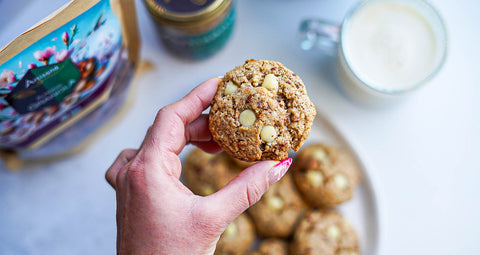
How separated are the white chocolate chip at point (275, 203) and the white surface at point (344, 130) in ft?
0.95

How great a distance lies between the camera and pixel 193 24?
1.00 meters

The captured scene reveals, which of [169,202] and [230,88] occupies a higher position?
[230,88]

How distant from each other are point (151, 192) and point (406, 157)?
2.83 ft

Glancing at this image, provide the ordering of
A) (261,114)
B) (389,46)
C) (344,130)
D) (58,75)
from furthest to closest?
(344,130), (389,46), (58,75), (261,114)

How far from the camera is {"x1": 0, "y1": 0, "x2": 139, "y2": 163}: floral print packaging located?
820 millimetres

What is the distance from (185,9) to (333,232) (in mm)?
738

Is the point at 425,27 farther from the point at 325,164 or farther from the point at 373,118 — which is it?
the point at 325,164

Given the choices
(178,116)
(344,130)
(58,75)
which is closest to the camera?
(178,116)

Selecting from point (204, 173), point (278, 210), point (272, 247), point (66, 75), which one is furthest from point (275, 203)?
point (66, 75)

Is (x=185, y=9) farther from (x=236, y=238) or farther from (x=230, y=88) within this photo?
(x=236, y=238)

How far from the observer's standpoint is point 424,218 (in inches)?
48.9

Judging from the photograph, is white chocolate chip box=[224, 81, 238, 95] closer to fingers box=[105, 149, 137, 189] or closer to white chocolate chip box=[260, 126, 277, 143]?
white chocolate chip box=[260, 126, 277, 143]

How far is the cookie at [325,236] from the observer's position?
1135mm

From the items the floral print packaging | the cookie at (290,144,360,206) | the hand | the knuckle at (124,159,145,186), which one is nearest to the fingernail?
the hand
